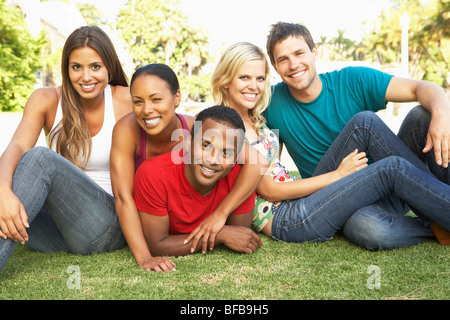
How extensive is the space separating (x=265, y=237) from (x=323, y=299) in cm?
113

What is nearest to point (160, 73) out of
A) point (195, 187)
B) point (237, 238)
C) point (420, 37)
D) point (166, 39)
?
point (195, 187)

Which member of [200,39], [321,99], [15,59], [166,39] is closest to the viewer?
[321,99]

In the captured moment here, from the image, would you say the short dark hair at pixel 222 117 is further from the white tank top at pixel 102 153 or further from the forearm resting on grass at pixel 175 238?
the white tank top at pixel 102 153

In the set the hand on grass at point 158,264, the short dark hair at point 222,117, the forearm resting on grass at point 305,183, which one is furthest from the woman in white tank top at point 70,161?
the forearm resting on grass at point 305,183

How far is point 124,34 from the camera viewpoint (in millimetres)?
38594

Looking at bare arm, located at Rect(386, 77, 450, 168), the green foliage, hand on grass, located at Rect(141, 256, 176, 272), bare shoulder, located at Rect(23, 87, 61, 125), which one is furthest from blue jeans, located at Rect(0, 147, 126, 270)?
the green foliage

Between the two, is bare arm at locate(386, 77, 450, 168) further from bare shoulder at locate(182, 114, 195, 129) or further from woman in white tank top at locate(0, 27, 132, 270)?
woman in white tank top at locate(0, 27, 132, 270)

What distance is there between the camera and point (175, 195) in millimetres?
2867

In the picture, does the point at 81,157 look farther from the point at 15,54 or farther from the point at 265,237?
the point at 15,54

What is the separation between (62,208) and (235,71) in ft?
5.43

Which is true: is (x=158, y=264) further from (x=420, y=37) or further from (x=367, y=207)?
(x=420, y=37)

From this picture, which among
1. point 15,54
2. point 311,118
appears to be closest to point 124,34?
point 15,54

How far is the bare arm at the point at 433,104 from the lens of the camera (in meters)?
2.93
